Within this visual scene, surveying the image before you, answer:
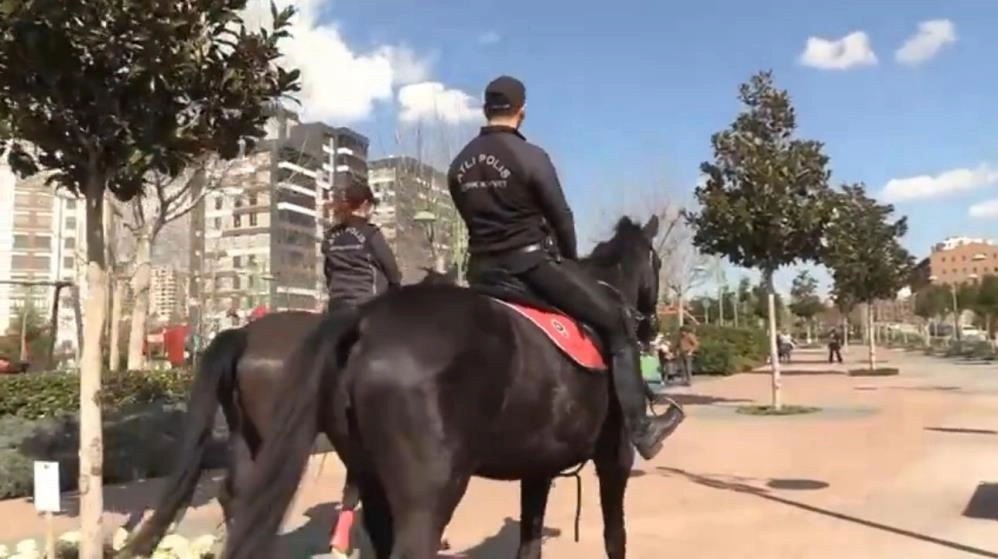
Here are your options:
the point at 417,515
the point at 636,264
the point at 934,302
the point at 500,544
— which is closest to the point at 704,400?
the point at 500,544

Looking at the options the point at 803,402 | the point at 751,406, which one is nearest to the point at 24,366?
the point at 751,406

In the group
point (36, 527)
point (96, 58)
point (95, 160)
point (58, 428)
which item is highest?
point (96, 58)

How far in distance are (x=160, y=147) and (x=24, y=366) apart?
48.2ft

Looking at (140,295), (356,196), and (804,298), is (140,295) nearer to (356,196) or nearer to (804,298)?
(356,196)

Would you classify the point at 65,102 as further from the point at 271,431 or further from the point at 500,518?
the point at 500,518

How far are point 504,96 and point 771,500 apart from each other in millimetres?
6322

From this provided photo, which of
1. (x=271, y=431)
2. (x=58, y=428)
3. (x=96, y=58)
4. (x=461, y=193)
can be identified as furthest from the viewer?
(x=58, y=428)

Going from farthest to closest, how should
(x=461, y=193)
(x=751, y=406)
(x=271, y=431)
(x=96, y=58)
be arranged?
1. (x=751, y=406)
2. (x=96, y=58)
3. (x=461, y=193)
4. (x=271, y=431)

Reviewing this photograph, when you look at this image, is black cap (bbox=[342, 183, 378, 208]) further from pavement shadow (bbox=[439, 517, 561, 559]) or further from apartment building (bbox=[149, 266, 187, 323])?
apartment building (bbox=[149, 266, 187, 323])

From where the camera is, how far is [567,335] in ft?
14.6

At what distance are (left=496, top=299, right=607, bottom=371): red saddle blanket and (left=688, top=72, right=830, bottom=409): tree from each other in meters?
13.9

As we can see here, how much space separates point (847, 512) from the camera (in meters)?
8.69

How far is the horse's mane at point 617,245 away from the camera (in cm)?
560

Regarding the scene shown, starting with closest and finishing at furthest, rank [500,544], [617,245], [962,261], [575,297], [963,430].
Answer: [575,297] < [617,245] < [500,544] < [963,430] < [962,261]
